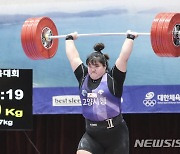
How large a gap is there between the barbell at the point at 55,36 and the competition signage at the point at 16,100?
464 mm

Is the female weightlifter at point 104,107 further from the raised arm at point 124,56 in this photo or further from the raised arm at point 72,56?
the raised arm at point 72,56

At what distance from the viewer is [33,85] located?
5.52m

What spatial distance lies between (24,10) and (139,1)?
1.16 m

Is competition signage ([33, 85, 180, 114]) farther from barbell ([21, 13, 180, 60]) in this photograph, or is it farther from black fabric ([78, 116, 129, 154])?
black fabric ([78, 116, 129, 154])

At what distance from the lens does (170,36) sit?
14.2ft

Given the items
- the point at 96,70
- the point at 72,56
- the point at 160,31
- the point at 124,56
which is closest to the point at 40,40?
the point at 72,56

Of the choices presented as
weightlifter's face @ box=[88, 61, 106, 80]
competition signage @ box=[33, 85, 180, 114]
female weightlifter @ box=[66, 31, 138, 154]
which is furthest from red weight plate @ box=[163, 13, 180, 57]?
competition signage @ box=[33, 85, 180, 114]

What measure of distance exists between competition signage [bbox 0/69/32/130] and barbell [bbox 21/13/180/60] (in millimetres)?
464

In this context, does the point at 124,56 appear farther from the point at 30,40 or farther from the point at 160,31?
the point at 30,40

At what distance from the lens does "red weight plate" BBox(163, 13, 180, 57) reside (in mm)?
4297

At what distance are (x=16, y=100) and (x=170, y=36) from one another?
62.8 inches

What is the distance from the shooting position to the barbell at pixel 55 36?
432 cm

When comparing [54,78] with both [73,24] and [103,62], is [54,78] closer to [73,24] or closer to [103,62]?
[73,24]

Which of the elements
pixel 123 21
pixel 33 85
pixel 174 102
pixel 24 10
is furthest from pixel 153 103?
pixel 24 10
